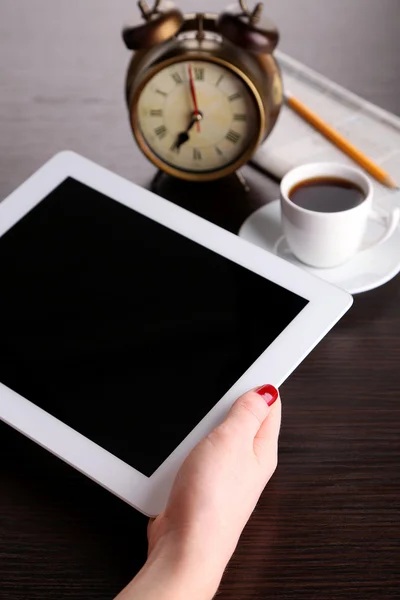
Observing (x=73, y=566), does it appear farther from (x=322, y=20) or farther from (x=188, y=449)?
(x=322, y=20)

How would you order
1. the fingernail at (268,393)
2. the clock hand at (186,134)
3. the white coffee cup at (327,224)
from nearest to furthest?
1. the fingernail at (268,393)
2. the white coffee cup at (327,224)
3. the clock hand at (186,134)

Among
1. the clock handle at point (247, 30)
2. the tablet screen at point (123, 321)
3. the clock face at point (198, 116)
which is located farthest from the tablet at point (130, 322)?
the clock handle at point (247, 30)

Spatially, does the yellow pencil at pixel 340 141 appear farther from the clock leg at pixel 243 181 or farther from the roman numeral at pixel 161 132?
the roman numeral at pixel 161 132

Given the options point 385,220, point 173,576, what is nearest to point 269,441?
point 173,576

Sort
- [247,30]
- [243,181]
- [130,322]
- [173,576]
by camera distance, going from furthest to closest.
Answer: [243,181] → [247,30] → [130,322] → [173,576]

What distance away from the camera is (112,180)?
3.42 ft

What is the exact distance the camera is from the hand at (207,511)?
2.30ft

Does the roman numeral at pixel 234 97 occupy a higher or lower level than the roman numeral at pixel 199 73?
lower

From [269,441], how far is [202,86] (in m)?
0.49

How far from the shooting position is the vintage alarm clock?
3.41 ft

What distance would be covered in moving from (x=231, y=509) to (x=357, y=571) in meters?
0.15

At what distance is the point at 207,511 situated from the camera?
717mm

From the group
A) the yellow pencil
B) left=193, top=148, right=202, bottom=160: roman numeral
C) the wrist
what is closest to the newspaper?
the yellow pencil

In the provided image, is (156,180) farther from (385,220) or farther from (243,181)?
(385,220)
